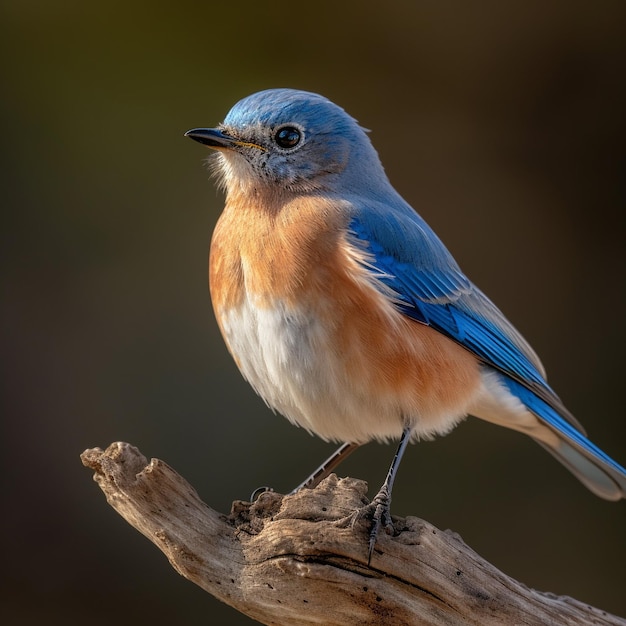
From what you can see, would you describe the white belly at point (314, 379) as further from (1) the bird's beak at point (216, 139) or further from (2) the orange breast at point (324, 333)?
(1) the bird's beak at point (216, 139)

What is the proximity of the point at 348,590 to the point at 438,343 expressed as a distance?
1.19 metres

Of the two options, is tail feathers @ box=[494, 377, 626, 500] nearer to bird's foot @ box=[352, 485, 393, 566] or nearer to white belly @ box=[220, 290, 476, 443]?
white belly @ box=[220, 290, 476, 443]

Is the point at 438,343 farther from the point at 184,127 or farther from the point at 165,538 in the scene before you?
the point at 184,127

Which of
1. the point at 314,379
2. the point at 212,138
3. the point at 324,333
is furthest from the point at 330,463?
the point at 212,138

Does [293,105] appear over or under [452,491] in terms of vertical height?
over

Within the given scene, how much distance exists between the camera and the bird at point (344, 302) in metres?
3.75

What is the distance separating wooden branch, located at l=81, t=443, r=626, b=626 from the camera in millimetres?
3332

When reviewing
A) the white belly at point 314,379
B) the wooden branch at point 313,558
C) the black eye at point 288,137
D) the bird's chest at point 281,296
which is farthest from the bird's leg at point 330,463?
the black eye at point 288,137

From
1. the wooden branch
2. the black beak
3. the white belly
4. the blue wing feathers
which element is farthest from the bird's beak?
the wooden branch

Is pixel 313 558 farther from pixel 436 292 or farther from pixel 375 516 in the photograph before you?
pixel 436 292

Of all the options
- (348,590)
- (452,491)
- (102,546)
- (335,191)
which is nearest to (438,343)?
(335,191)

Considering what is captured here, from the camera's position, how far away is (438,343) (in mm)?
4059

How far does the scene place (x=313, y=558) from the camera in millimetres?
3332

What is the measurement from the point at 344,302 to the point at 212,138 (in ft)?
3.16
